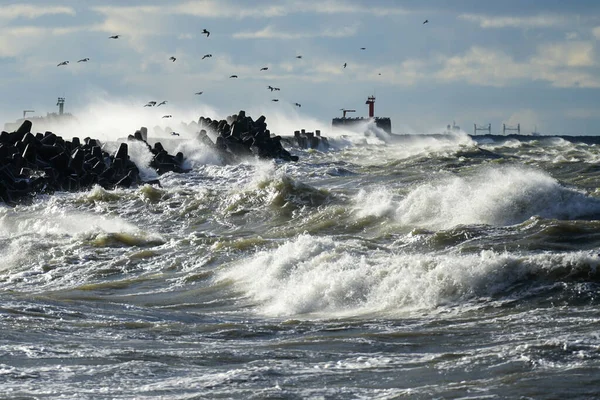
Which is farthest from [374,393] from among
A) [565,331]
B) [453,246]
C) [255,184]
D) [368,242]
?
[255,184]

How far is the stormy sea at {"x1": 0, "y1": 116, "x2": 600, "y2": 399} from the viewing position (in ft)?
27.3

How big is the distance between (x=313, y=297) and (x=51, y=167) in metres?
19.6

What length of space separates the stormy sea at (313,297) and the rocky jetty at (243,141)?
20.7m

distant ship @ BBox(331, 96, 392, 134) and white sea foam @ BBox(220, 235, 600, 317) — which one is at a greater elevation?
distant ship @ BBox(331, 96, 392, 134)

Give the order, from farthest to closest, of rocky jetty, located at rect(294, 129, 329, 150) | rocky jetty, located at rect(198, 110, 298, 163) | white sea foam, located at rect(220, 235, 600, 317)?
rocky jetty, located at rect(294, 129, 329, 150)
rocky jetty, located at rect(198, 110, 298, 163)
white sea foam, located at rect(220, 235, 600, 317)

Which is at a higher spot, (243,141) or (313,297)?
(243,141)

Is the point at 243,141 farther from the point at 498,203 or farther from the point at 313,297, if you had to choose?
the point at 313,297

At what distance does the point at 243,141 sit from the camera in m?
48.0

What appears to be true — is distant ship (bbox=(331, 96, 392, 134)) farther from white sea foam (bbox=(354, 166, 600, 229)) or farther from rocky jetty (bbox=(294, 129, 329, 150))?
white sea foam (bbox=(354, 166, 600, 229))

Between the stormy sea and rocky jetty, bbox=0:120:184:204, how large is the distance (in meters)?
2.79

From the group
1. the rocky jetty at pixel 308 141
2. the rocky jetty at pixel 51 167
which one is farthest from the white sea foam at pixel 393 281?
the rocky jetty at pixel 308 141

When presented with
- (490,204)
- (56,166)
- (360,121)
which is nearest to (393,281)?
(490,204)

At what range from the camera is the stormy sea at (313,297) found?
8312mm

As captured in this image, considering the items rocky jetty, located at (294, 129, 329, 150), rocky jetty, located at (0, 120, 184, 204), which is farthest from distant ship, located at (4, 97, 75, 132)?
rocky jetty, located at (0, 120, 184, 204)
